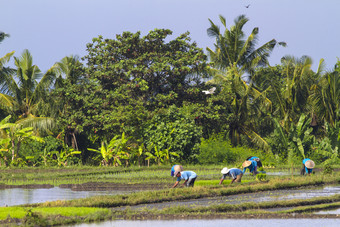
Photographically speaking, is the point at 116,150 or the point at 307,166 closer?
the point at 307,166

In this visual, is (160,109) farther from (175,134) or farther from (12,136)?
(12,136)

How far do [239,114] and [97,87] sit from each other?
326 inches

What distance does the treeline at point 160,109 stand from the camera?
30.4m

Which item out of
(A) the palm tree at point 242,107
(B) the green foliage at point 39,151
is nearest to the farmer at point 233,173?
(A) the palm tree at point 242,107

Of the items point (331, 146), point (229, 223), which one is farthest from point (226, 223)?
point (331, 146)

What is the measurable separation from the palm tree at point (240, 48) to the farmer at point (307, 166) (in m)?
15.8

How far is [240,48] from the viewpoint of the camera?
127 feet

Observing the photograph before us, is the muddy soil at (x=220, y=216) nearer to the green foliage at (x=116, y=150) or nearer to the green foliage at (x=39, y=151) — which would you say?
the green foliage at (x=116, y=150)

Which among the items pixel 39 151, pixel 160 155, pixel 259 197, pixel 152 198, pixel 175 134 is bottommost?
pixel 259 197

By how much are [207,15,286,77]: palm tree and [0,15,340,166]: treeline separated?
49cm

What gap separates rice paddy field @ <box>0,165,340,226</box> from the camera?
1270cm

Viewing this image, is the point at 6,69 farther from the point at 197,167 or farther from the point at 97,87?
the point at 197,167

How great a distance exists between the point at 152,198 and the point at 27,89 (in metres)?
22.4

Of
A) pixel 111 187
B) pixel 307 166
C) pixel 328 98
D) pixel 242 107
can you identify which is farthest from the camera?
pixel 242 107
